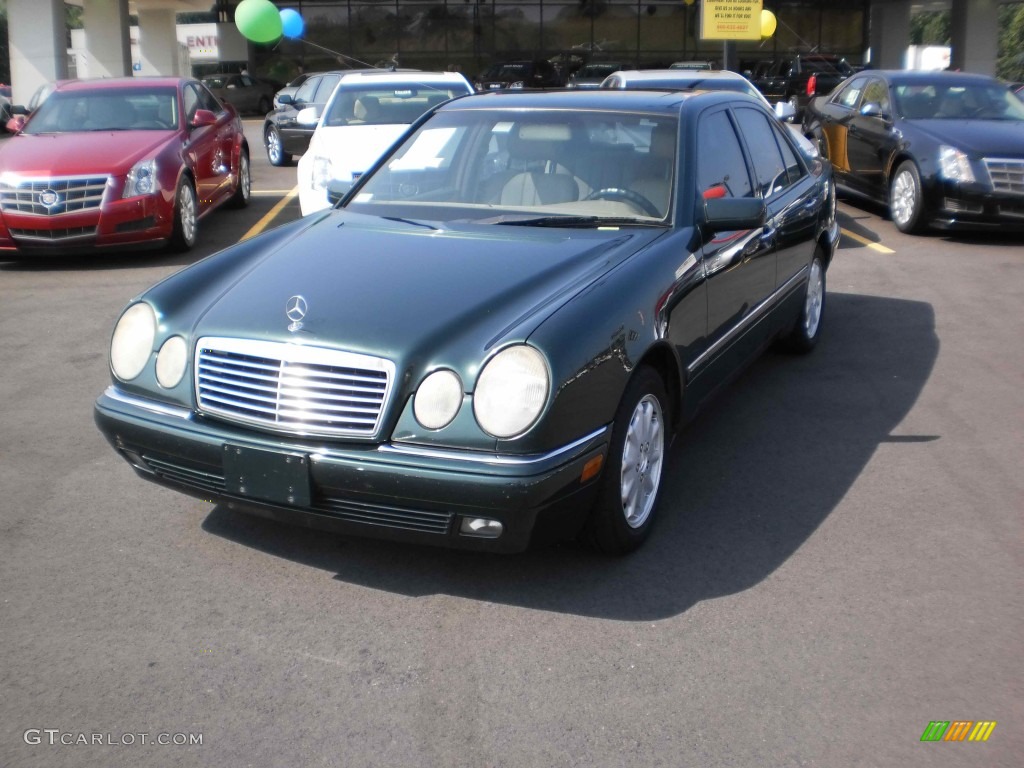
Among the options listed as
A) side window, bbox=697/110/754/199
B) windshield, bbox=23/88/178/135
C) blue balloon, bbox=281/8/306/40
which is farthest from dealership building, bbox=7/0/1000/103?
side window, bbox=697/110/754/199

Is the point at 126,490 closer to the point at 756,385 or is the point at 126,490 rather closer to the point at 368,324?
the point at 368,324

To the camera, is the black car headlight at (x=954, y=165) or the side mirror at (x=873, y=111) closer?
the black car headlight at (x=954, y=165)

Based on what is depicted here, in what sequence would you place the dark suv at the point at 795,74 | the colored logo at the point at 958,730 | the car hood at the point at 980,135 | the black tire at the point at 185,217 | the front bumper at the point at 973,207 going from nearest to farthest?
the colored logo at the point at 958,730
the black tire at the point at 185,217
the front bumper at the point at 973,207
the car hood at the point at 980,135
the dark suv at the point at 795,74

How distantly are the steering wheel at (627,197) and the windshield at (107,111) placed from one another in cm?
697

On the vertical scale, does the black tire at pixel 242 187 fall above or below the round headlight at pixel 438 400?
below

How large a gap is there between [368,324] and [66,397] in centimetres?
306

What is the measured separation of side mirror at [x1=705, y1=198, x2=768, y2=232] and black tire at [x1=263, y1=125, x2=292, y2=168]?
44.7ft

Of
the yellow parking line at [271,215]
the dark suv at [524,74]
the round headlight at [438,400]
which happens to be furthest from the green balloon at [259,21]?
the round headlight at [438,400]

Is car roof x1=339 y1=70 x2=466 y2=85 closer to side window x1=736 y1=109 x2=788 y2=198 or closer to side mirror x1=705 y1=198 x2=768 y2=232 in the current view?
side window x1=736 y1=109 x2=788 y2=198

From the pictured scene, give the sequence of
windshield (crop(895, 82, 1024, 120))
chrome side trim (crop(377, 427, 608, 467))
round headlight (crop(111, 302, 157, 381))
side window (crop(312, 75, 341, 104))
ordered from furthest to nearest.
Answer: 1. side window (crop(312, 75, 341, 104))
2. windshield (crop(895, 82, 1024, 120))
3. round headlight (crop(111, 302, 157, 381))
4. chrome side trim (crop(377, 427, 608, 467))

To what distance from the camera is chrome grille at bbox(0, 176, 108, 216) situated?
9.25 meters

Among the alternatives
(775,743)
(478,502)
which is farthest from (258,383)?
(775,743)

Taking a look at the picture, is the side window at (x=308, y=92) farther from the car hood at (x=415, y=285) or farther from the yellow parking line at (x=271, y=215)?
the car hood at (x=415, y=285)

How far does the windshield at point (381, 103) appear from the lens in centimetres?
1077
